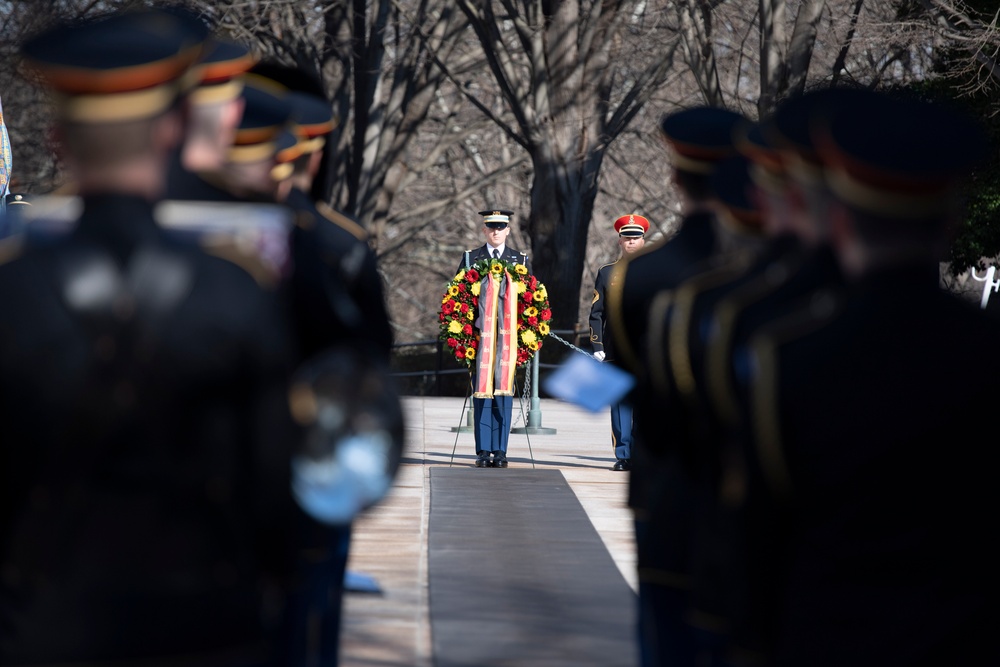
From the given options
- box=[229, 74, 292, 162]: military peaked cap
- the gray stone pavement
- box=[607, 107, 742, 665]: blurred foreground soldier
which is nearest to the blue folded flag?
box=[607, 107, 742, 665]: blurred foreground soldier

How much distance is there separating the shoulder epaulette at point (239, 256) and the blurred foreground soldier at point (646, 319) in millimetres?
A: 1608

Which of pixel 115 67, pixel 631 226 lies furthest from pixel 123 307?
pixel 631 226

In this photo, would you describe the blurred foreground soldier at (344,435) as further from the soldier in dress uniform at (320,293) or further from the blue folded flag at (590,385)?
the blue folded flag at (590,385)

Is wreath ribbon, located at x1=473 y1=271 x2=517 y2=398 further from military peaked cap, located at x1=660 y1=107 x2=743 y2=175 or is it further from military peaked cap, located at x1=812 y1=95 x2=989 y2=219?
military peaked cap, located at x1=812 y1=95 x2=989 y2=219

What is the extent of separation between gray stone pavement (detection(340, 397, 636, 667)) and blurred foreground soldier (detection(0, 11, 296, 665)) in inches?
18.0

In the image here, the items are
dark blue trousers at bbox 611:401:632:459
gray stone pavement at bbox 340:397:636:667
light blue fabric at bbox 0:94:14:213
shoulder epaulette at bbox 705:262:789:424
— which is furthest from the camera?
dark blue trousers at bbox 611:401:632:459

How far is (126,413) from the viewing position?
267 centimetres

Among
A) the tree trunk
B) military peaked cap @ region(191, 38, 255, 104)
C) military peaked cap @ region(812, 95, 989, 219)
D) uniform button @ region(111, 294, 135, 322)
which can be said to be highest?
the tree trunk

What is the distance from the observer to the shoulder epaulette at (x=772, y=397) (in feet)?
9.58

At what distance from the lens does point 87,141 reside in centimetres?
273

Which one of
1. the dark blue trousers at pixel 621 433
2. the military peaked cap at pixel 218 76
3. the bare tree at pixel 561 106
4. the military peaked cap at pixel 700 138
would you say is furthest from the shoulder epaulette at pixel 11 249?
the bare tree at pixel 561 106

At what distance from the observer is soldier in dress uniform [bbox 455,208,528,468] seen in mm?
13211

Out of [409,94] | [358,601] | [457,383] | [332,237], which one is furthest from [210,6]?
[332,237]

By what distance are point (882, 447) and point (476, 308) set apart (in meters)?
10.9
